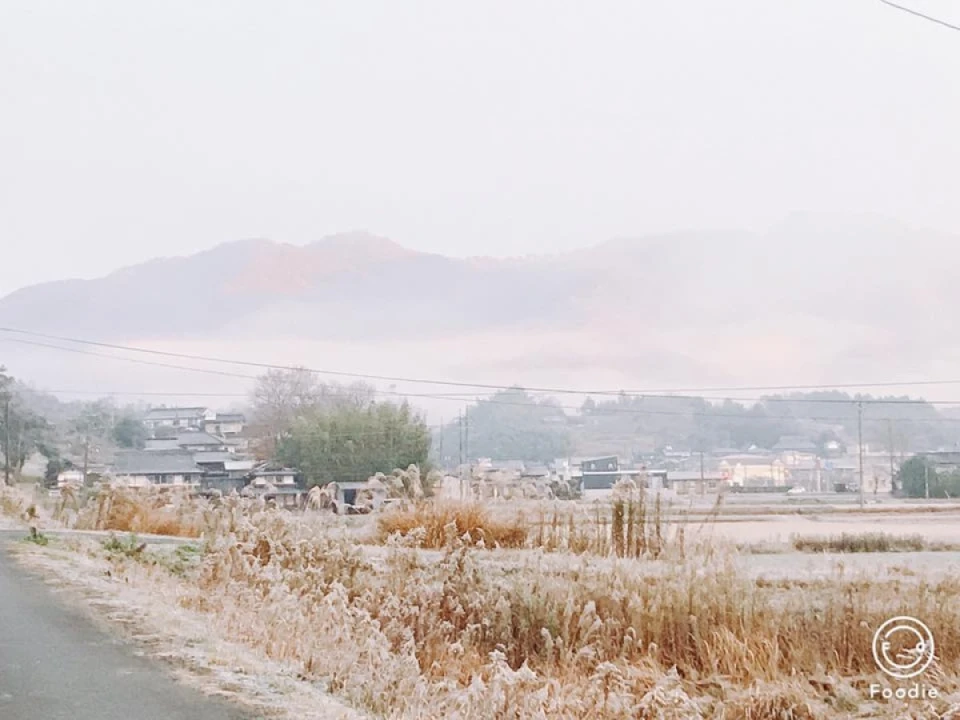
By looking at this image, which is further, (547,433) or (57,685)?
(547,433)

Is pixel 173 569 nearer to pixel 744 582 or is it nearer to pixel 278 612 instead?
pixel 278 612

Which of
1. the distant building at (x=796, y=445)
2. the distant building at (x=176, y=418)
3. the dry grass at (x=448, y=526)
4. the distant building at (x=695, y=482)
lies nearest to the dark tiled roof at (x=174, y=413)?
the distant building at (x=176, y=418)

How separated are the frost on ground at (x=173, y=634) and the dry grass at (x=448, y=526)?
1054 millimetres

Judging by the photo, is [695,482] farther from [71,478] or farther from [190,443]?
[71,478]

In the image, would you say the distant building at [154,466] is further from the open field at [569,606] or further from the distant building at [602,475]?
the distant building at [602,475]

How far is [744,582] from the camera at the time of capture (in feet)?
14.2

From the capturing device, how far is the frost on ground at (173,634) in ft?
11.9

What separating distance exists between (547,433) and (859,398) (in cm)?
A: 149

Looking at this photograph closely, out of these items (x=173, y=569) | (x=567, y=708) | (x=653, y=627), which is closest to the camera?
(x=567, y=708)

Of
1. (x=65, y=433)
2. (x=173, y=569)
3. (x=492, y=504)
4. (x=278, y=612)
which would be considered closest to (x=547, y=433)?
(x=492, y=504)

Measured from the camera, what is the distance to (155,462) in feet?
18.9

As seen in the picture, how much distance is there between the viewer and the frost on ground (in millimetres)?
3633
